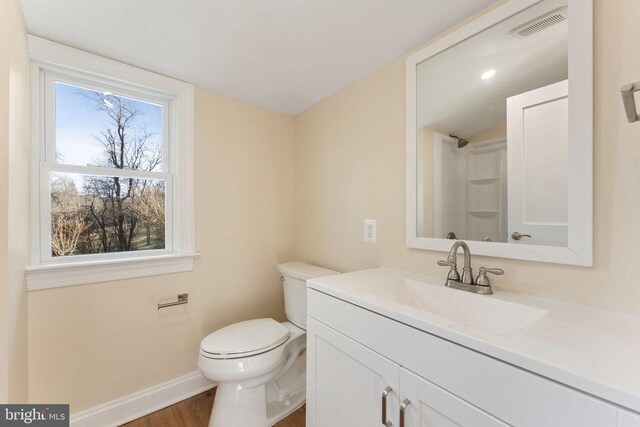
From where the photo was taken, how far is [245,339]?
1.42m

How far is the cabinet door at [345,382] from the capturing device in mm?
837

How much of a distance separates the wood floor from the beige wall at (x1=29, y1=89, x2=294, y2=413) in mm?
170

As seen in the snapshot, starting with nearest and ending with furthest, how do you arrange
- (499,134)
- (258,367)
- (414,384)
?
1. (414,384)
2. (499,134)
3. (258,367)

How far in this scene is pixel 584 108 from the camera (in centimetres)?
80

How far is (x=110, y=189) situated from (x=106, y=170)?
11 cm

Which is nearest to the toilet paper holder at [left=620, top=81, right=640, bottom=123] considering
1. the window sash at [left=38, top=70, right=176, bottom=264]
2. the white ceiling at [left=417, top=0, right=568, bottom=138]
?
the white ceiling at [left=417, top=0, right=568, bottom=138]

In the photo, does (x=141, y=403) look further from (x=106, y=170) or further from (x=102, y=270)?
(x=106, y=170)

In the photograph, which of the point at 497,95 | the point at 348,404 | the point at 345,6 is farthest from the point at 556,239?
the point at 345,6

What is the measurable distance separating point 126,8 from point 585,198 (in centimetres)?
181

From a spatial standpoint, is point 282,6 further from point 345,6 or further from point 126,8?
point 126,8

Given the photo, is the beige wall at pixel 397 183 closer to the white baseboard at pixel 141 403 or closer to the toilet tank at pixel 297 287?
the toilet tank at pixel 297 287

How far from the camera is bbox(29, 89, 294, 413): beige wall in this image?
1310 millimetres

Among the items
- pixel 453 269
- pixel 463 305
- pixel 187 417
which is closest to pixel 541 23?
pixel 453 269

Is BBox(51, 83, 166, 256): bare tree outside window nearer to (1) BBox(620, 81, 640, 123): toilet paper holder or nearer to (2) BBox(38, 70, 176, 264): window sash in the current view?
(2) BBox(38, 70, 176, 264): window sash
